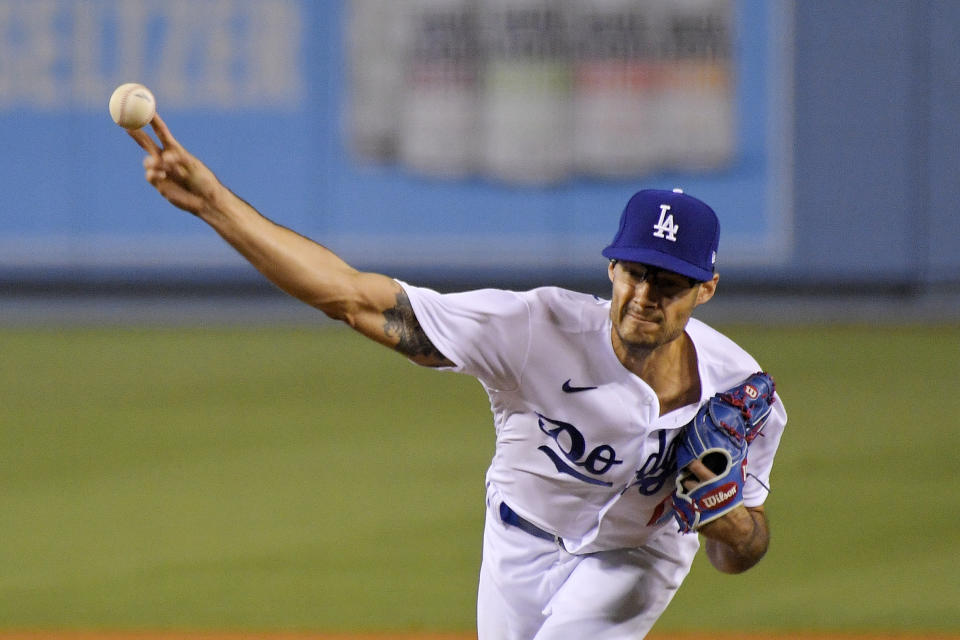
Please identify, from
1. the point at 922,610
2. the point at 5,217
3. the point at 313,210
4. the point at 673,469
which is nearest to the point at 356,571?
the point at 922,610

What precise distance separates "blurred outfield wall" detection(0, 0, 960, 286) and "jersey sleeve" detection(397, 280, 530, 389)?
11.6 meters

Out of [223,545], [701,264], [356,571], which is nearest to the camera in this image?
[701,264]

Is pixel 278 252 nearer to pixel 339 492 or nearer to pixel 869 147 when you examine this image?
pixel 339 492

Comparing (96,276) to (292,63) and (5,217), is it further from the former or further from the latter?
(292,63)

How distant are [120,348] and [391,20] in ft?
16.5

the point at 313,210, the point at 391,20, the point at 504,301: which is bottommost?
the point at 313,210

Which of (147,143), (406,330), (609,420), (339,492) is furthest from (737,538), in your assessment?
(339,492)

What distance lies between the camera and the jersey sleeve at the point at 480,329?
10.4 ft

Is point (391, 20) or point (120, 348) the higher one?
point (391, 20)

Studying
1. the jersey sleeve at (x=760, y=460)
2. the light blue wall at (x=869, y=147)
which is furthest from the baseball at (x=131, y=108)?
the light blue wall at (x=869, y=147)

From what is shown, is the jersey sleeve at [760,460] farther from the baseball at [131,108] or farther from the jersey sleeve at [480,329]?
the baseball at [131,108]

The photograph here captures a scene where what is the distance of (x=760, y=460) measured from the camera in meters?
3.69

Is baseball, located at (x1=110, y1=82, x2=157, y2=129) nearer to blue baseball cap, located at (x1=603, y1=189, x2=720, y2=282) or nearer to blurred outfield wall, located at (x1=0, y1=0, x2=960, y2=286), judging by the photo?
blue baseball cap, located at (x1=603, y1=189, x2=720, y2=282)

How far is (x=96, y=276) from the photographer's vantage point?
592 inches
